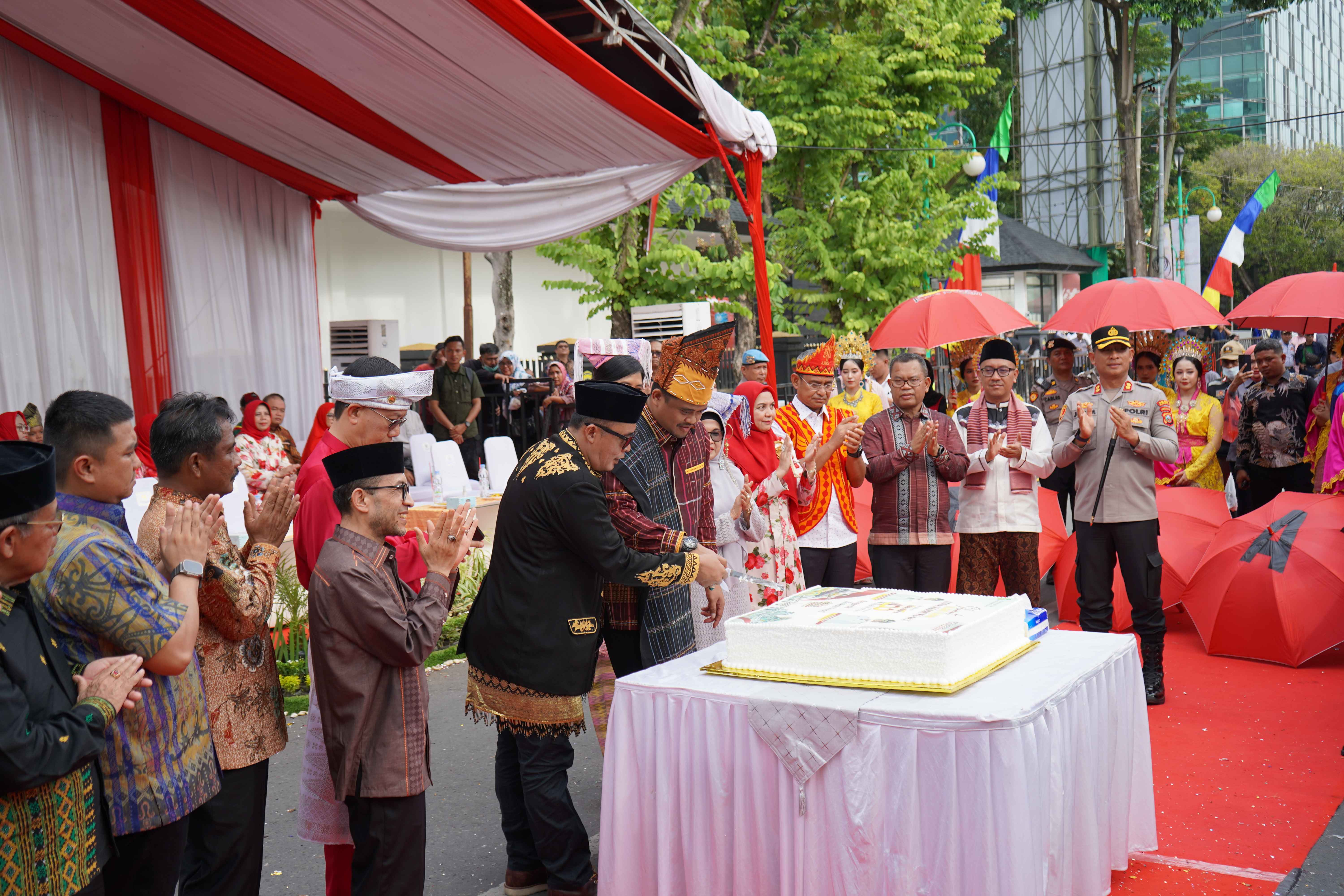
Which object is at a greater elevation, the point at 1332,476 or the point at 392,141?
the point at 392,141

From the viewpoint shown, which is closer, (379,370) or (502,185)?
(379,370)

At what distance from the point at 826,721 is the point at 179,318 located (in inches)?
268

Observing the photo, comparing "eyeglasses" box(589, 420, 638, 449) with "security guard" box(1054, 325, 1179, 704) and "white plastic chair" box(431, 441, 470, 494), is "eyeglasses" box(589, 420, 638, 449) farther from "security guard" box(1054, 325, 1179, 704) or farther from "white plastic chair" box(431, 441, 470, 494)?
"white plastic chair" box(431, 441, 470, 494)

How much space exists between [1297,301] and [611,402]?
21.9ft

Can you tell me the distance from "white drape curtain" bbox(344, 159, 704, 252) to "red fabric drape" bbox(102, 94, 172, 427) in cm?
164

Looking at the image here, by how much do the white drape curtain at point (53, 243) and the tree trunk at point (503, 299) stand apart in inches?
285

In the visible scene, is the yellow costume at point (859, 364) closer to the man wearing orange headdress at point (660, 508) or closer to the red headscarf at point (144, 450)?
the man wearing orange headdress at point (660, 508)

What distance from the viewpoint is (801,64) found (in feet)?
49.1

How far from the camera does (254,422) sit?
28.0 feet

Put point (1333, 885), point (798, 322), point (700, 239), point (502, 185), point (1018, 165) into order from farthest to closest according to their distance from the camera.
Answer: point (1018, 165) → point (700, 239) → point (798, 322) → point (502, 185) → point (1333, 885)

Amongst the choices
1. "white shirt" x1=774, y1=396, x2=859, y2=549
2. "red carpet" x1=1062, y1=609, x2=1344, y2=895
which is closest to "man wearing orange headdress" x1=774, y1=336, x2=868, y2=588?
"white shirt" x1=774, y1=396, x2=859, y2=549

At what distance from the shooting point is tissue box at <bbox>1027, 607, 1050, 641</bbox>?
12.2 ft

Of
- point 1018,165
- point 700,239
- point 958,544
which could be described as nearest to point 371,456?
point 958,544

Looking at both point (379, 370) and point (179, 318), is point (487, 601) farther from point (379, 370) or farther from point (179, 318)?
point (179, 318)
